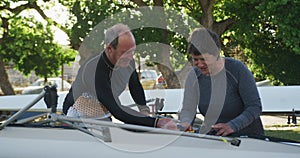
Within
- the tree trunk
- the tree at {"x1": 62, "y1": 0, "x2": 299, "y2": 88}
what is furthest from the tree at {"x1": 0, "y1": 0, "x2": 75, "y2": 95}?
the tree at {"x1": 62, "y1": 0, "x2": 299, "y2": 88}

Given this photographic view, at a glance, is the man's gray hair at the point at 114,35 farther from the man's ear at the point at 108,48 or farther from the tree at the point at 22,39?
the tree at the point at 22,39

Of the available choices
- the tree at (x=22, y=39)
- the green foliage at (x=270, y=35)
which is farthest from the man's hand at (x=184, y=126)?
the tree at (x=22, y=39)

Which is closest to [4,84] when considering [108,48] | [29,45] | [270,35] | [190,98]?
[29,45]

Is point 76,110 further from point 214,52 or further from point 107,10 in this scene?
point 107,10

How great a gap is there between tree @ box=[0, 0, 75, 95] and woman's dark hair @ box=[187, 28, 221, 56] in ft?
31.0

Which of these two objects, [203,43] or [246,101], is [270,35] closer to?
[246,101]

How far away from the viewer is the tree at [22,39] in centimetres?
1234

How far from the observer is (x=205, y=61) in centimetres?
293

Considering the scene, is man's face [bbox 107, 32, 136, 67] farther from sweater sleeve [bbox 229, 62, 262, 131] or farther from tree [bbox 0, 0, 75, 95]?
tree [bbox 0, 0, 75, 95]

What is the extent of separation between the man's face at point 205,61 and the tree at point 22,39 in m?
9.41

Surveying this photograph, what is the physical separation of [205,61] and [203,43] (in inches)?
5.1

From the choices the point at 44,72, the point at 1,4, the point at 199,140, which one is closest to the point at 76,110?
the point at 199,140

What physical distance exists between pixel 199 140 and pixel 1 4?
34.5 feet

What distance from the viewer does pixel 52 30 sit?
498 inches
